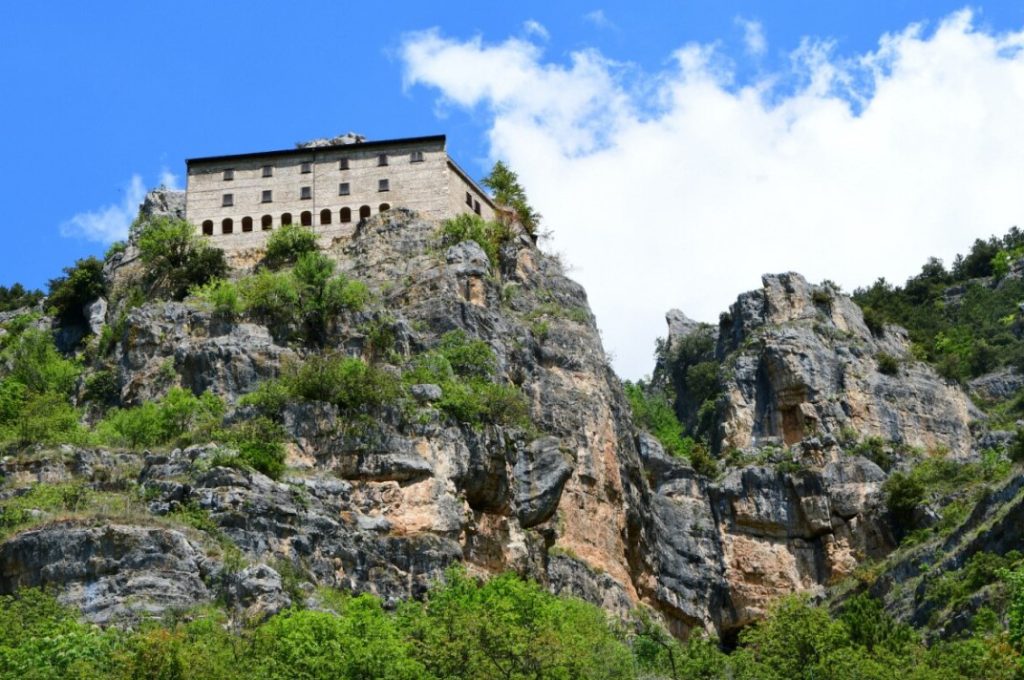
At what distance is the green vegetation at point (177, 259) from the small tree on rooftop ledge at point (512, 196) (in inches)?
579

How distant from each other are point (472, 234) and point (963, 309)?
4068 cm

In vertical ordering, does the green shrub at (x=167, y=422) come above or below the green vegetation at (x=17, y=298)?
below

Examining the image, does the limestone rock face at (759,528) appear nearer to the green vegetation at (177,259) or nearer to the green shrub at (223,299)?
the green shrub at (223,299)

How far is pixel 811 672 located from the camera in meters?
53.8

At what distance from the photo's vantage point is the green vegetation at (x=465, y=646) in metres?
47.7

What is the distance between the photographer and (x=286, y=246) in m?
79.9

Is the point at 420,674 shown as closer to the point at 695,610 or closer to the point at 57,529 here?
the point at 57,529

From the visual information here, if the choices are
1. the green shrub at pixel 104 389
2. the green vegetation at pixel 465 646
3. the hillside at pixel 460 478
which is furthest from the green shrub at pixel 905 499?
the green shrub at pixel 104 389

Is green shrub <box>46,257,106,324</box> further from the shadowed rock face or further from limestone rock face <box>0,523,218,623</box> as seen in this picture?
limestone rock face <box>0,523,218,623</box>

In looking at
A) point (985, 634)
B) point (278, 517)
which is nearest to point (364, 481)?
point (278, 517)

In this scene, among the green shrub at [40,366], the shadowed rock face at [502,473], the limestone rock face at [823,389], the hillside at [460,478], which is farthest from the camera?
the limestone rock face at [823,389]

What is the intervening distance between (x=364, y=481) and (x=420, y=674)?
51.2ft

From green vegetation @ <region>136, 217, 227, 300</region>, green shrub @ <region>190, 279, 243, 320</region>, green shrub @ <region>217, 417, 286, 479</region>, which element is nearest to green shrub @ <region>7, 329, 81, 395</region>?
green vegetation @ <region>136, 217, 227, 300</region>

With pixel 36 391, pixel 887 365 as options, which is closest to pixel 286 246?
pixel 36 391
